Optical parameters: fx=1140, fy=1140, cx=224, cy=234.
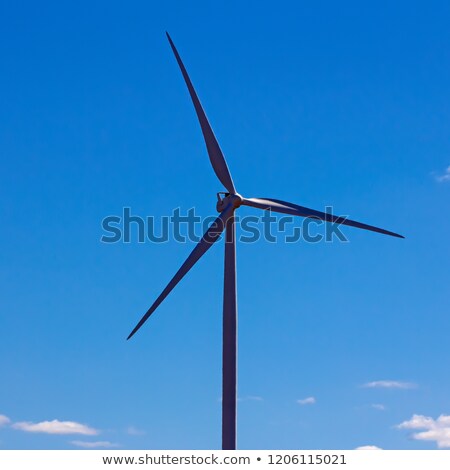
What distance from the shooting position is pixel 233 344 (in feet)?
119

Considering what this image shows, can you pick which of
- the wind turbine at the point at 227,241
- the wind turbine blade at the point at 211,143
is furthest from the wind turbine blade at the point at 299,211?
the wind turbine blade at the point at 211,143

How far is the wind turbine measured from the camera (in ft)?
117

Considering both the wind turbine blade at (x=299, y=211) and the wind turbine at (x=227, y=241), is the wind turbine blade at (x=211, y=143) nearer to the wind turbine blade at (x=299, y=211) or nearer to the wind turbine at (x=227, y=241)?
the wind turbine at (x=227, y=241)

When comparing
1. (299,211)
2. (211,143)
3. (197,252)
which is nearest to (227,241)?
(197,252)

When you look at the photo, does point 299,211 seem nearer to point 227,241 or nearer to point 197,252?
point 227,241

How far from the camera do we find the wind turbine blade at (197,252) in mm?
36844

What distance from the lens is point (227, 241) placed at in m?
37.9

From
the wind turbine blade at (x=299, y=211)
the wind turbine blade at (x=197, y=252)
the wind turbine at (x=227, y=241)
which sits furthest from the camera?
the wind turbine blade at (x=299, y=211)

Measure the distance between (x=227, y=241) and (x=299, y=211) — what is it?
11.6 feet

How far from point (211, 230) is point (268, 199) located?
2.82 m

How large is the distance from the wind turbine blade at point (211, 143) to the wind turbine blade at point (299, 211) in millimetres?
932
